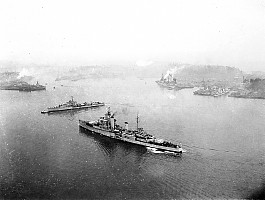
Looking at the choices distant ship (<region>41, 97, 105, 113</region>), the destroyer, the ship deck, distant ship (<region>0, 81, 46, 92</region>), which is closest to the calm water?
the ship deck

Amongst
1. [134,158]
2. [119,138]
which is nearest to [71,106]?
[119,138]

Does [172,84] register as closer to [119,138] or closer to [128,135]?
[119,138]

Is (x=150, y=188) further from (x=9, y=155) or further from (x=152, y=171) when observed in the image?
(x=9, y=155)

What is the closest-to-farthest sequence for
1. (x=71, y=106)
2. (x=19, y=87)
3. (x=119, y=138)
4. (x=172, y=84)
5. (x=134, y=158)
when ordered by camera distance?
(x=134, y=158) → (x=119, y=138) → (x=71, y=106) → (x=19, y=87) → (x=172, y=84)

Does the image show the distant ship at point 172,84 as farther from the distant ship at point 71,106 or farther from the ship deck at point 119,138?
the ship deck at point 119,138

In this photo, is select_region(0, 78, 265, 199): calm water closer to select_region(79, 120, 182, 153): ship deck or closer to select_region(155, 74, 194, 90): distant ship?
select_region(79, 120, 182, 153): ship deck
